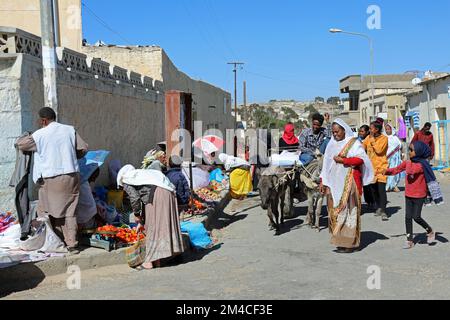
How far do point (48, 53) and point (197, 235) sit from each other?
10.7 feet

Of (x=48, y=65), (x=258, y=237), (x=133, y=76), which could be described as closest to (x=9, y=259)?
(x=48, y=65)

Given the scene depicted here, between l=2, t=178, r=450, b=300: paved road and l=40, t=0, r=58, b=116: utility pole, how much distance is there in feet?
8.13

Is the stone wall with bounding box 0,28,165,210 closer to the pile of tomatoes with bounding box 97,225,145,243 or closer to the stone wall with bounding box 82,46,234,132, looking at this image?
the pile of tomatoes with bounding box 97,225,145,243

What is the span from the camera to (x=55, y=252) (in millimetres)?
6543

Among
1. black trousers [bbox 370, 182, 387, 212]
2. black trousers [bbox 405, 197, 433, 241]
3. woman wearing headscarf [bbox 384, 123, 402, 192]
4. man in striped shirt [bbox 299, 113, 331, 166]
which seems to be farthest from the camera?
woman wearing headscarf [bbox 384, 123, 402, 192]

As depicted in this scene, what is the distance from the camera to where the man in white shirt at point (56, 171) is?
21.2 feet

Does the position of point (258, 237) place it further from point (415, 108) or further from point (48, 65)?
point (415, 108)

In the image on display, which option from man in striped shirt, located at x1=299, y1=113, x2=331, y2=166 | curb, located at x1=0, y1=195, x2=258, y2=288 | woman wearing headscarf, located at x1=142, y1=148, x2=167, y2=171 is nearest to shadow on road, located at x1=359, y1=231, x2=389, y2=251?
man in striped shirt, located at x1=299, y1=113, x2=331, y2=166

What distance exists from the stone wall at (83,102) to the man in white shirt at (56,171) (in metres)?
0.99

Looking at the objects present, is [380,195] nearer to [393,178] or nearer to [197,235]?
[197,235]

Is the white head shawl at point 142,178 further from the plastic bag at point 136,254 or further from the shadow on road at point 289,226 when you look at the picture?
the shadow on road at point 289,226

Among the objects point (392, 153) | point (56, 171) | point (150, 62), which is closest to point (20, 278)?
point (56, 171)

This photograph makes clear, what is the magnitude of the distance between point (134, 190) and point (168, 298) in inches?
68.6

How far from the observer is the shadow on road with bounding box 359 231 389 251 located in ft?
24.8
